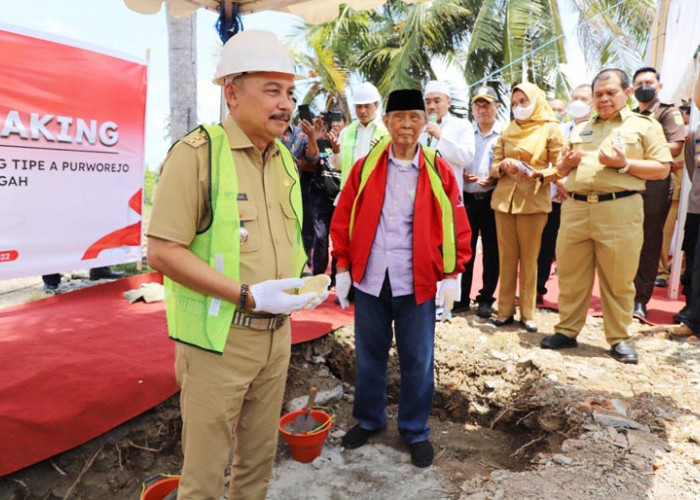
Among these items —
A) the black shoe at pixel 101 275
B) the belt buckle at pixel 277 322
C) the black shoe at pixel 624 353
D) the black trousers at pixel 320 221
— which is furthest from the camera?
the black shoe at pixel 101 275

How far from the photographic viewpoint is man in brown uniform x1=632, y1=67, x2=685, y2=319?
5047 millimetres

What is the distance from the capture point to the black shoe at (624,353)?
3.86 metres

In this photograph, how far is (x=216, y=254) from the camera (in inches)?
68.2

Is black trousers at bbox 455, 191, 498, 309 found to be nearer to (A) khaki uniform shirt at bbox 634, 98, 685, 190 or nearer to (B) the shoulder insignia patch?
(A) khaki uniform shirt at bbox 634, 98, 685, 190

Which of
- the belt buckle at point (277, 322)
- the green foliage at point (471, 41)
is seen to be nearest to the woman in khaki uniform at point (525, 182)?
the belt buckle at point (277, 322)

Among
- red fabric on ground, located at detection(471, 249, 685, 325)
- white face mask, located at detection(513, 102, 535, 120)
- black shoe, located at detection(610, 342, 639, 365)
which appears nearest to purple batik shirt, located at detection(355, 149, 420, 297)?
white face mask, located at detection(513, 102, 535, 120)

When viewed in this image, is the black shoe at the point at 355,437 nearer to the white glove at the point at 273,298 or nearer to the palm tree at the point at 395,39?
the white glove at the point at 273,298

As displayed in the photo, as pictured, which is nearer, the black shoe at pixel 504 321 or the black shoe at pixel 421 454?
the black shoe at pixel 421 454

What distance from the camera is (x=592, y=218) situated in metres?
3.84

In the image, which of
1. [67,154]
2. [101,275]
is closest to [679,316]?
[67,154]

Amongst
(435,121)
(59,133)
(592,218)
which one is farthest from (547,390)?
(59,133)

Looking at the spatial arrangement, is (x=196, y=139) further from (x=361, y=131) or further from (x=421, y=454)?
(x=361, y=131)

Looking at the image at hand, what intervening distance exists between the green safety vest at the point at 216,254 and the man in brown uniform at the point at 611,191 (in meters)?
2.90

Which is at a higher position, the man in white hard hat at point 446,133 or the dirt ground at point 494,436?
the man in white hard hat at point 446,133
